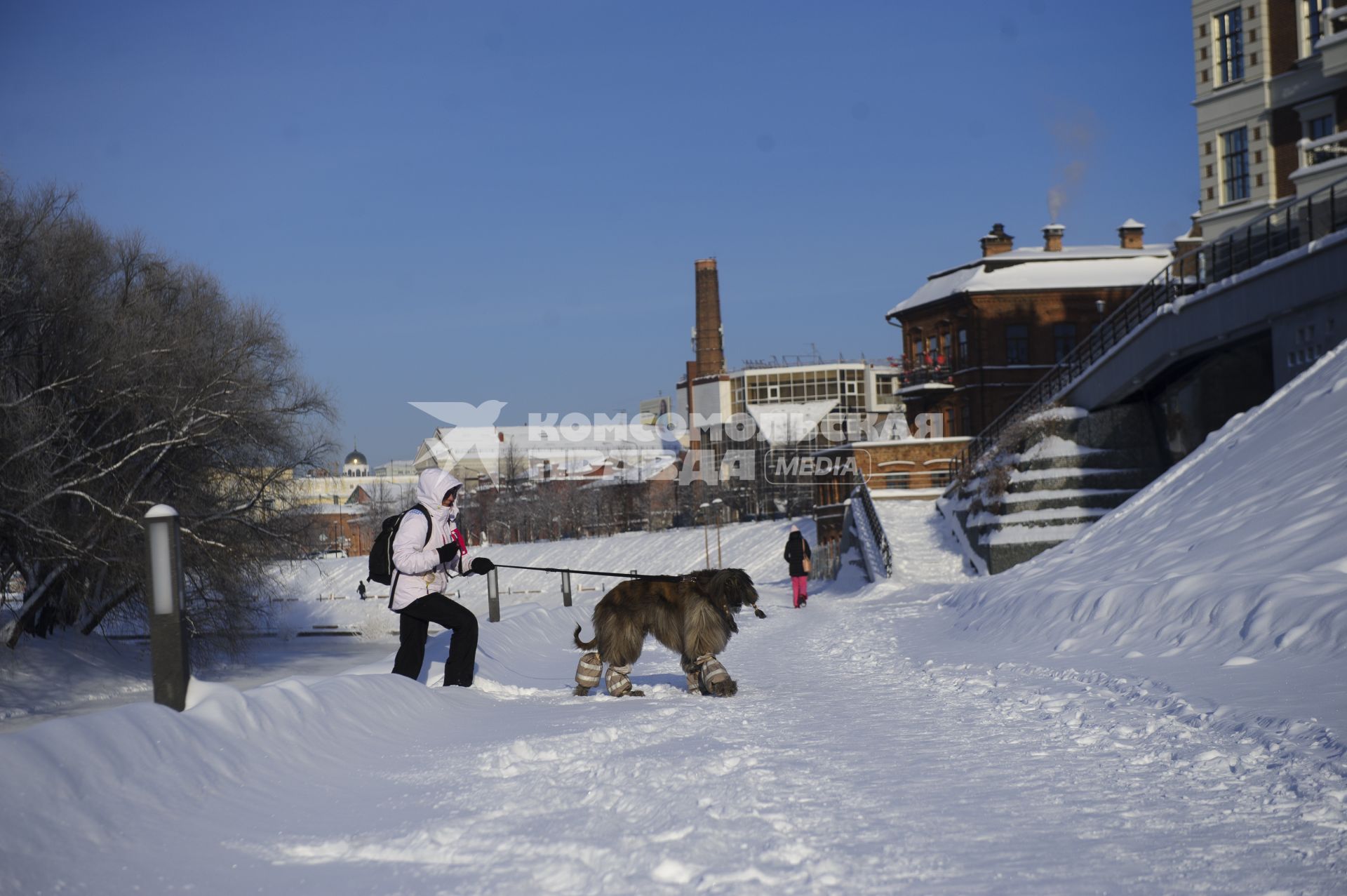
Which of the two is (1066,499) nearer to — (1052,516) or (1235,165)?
(1052,516)

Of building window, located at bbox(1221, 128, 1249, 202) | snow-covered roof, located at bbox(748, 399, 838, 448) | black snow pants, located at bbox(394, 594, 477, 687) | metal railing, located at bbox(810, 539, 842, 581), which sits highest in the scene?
building window, located at bbox(1221, 128, 1249, 202)

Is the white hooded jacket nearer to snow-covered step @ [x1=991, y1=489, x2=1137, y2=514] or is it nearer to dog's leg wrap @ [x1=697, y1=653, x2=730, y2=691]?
dog's leg wrap @ [x1=697, y1=653, x2=730, y2=691]

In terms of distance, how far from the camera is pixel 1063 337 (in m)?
54.6

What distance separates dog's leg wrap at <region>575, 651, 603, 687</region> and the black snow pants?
904mm

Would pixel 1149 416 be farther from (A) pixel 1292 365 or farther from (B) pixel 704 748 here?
(B) pixel 704 748

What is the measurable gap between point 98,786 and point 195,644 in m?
23.1

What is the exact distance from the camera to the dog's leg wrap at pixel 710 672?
10008mm

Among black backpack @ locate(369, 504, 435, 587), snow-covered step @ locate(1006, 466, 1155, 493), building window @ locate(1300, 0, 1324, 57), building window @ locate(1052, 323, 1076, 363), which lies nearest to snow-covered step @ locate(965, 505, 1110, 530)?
snow-covered step @ locate(1006, 466, 1155, 493)

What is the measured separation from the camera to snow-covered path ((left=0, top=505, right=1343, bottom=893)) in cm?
A: 432

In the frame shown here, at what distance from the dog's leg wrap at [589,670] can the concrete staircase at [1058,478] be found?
2077 cm

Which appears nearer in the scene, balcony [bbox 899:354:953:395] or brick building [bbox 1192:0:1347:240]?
brick building [bbox 1192:0:1347:240]

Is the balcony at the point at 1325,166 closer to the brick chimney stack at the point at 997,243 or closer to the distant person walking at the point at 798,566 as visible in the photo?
the distant person walking at the point at 798,566

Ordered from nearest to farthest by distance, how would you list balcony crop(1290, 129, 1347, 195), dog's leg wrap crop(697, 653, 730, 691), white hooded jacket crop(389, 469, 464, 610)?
1. white hooded jacket crop(389, 469, 464, 610)
2. dog's leg wrap crop(697, 653, 730, 691)
3. balcony crop(1290, 129, 1347, 195)

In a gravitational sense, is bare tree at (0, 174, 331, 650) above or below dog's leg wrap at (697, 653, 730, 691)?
above
